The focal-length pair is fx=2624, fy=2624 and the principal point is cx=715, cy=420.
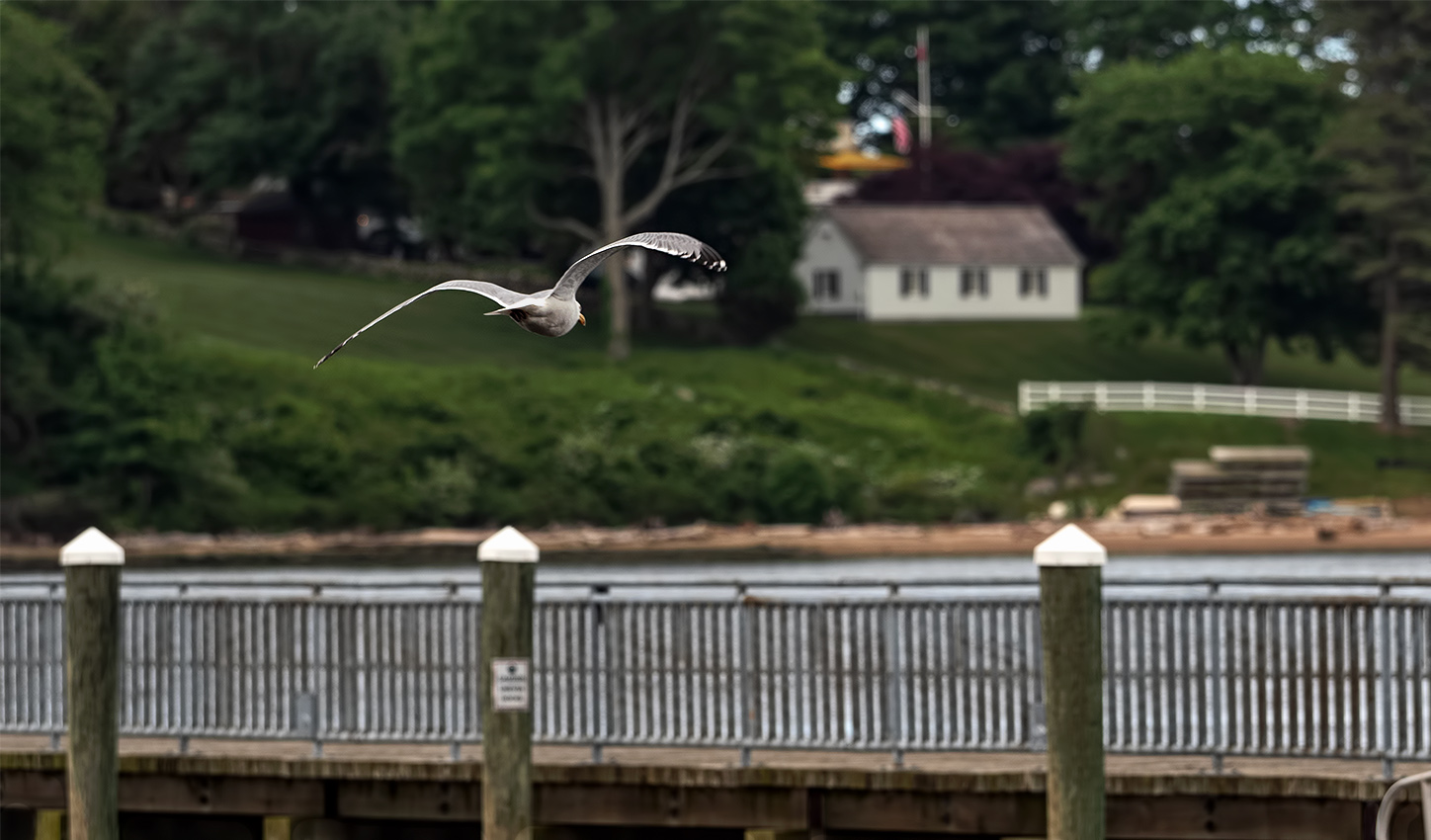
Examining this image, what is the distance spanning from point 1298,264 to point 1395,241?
5.26 meters

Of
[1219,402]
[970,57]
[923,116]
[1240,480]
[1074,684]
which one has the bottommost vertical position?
[1240,480]

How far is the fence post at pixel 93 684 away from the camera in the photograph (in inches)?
778

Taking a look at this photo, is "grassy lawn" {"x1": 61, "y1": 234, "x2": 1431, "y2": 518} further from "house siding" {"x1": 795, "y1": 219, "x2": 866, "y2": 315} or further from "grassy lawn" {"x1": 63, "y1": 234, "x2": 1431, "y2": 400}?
"house siding" {"x1": 795, "y1": 219, "x2": 866, "y2": 315}

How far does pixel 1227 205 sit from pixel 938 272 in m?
20.3

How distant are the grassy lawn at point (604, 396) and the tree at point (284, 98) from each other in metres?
10.6

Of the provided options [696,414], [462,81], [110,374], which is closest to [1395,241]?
[696,414]

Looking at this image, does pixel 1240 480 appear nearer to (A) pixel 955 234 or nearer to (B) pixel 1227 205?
(B) pixel 1227 205

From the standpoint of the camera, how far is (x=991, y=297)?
368ft

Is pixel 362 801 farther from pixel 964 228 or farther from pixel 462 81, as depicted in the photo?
pixel 964 228

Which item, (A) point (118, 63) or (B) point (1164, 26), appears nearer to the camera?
(A) point (118, 63)

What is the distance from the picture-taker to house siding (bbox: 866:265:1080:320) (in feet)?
363

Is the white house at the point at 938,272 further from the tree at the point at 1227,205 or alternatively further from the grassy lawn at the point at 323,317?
the grassy lawn at the point at 323,317

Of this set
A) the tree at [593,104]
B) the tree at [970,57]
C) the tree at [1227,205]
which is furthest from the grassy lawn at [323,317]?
the tree at [970,57]

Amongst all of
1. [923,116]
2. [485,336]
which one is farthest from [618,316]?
[923,116]
